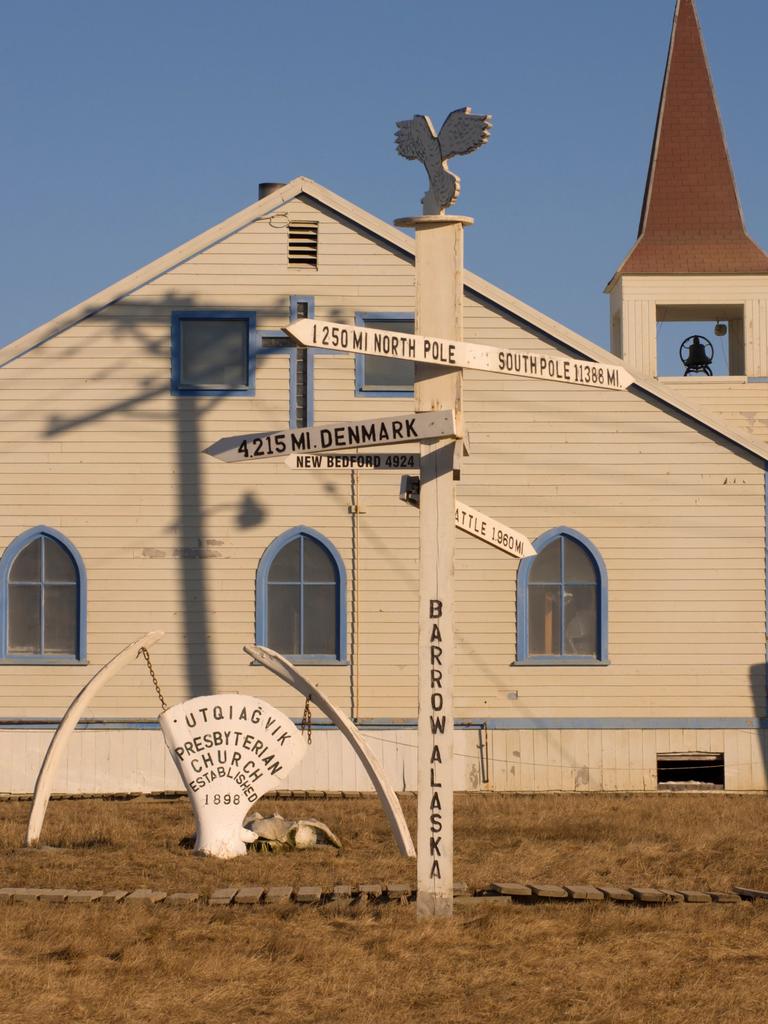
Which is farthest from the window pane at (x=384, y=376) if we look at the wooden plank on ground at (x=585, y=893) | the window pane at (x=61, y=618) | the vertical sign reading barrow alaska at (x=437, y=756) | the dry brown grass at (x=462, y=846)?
the vertical sign reading barrow alaska at (x=437, y=756)

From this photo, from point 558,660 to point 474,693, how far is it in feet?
3.80

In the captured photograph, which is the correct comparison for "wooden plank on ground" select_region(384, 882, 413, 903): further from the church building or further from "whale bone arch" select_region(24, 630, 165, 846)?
the church building

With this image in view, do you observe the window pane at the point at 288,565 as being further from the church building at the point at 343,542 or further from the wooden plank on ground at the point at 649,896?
the wooden plank on ground at the point at 649,896

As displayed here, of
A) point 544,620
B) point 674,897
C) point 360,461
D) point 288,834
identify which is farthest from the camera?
point 544,620

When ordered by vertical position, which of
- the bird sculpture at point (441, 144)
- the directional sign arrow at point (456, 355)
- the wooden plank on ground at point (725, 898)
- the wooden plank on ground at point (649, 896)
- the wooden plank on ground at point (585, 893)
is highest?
the bird sculpture at point (441, 144)

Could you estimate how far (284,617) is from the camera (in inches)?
809

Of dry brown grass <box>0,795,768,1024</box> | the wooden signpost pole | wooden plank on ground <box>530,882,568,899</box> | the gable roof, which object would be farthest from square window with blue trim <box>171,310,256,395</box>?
wooden plank on ground <box>530,882,568,899</box>

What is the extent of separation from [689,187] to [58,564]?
1293 centimetres

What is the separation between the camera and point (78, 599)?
20453 millimetres

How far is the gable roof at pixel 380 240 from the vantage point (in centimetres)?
2050

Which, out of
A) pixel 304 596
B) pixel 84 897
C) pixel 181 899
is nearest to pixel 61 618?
pixel 304 596

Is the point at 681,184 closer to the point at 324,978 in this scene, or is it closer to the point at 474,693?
the point at 474,693

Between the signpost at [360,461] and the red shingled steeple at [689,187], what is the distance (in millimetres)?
15547

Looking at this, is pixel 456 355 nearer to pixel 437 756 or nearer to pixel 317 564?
pixel 437 756
